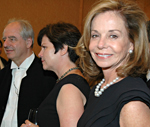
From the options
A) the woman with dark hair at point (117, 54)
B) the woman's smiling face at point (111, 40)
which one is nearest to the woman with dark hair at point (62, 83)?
the woman with dark hair at point (117, 54)

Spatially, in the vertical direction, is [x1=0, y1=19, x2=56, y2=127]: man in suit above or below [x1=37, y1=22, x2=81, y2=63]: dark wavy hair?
below

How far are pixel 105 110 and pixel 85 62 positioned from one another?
1.84 ft

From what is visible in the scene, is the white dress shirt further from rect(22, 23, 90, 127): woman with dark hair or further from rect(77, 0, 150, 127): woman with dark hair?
rect(77, 0, 150, 127): woman with dark hair

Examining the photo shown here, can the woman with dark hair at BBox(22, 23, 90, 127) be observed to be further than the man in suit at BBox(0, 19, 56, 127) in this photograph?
No

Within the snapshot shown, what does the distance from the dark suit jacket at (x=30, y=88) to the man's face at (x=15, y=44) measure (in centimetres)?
20

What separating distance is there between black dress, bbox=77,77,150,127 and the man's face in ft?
5.47

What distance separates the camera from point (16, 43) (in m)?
2.44

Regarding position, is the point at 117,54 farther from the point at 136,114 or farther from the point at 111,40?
the point at 136,114

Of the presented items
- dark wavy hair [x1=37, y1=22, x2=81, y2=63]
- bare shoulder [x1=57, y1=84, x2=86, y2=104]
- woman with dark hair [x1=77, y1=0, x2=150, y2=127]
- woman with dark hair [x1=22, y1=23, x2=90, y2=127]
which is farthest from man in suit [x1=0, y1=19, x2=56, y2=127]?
woman with dark hair [x1=77, y1=0, x2=150, y2=127]

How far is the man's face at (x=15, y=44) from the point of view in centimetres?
240

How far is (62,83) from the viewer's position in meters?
1.34

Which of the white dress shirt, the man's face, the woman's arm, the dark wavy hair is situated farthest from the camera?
the man's face

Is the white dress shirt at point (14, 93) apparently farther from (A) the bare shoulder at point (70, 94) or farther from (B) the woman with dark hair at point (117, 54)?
(B) the woman with dark hair at point (117, 54)

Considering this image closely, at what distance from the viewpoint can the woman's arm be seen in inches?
46.1
